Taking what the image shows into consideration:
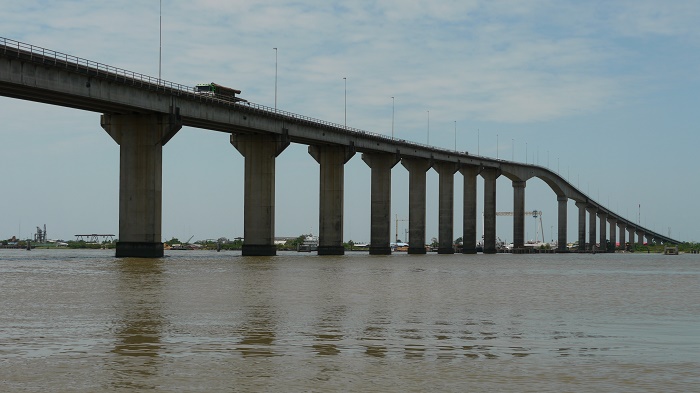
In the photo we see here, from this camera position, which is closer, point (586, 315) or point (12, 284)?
point (586, 315)

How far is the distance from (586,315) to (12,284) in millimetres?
27317

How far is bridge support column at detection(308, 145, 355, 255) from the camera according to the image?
13088cm

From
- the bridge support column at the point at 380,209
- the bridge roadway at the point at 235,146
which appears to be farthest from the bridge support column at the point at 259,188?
the bridge support column at the point at 380,209

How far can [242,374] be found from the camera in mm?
15445

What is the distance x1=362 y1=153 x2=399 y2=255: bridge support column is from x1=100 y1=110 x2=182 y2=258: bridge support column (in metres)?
58.1

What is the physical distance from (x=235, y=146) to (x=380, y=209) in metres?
37.4

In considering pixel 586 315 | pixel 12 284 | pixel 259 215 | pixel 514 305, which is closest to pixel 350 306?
pixel 514 305

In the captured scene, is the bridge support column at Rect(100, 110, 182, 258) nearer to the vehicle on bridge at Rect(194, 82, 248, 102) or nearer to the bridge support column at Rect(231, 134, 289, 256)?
the vehicle on bridge at Rect(194, 82, 248, 102)

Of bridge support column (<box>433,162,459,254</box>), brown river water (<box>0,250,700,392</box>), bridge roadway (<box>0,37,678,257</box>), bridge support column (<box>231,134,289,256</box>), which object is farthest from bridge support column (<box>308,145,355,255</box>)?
brown river water (<box>0,250,700,392</box>)

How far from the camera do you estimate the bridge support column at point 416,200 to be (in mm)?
157750

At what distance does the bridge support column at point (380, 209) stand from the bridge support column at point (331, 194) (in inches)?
543

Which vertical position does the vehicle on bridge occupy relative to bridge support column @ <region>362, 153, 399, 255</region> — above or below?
above

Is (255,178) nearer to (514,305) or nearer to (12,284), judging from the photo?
(12,284)

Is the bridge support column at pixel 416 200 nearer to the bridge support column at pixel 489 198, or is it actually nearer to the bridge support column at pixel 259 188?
the bridge support column at pixel 489 198
